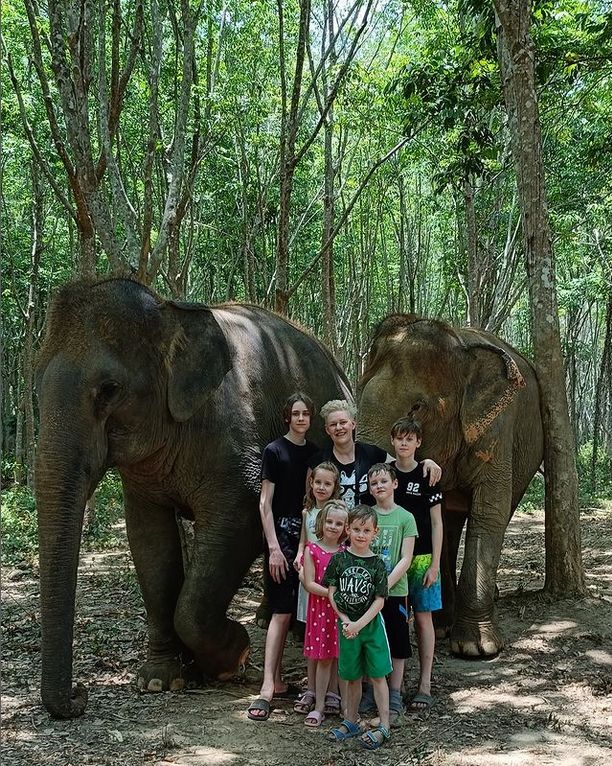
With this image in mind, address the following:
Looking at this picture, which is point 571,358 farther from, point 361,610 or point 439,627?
point 361,610

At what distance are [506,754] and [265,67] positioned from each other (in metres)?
16.8

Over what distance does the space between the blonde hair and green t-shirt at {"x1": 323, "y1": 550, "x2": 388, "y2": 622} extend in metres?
0.44

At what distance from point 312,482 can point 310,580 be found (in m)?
0.55

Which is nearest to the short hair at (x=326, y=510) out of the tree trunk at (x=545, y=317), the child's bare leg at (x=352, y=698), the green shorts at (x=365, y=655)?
the green shorts at (x=365, y=655)

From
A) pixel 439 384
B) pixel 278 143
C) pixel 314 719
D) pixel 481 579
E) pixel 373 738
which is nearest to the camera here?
pixel 373 738

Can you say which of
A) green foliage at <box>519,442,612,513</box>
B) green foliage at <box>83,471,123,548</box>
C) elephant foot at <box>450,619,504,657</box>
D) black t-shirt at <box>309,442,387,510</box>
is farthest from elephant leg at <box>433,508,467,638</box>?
green foliage at <box>83,471,123,548</box>

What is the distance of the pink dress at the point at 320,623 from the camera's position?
4.82 metres

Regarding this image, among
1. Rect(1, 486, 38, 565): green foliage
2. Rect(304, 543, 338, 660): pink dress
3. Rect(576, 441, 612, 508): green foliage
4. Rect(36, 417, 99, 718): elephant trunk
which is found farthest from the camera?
Rect(576, 441, 612, 508): green foliage

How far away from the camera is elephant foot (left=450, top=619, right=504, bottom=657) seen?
6141 mm

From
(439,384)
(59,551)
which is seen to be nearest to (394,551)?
(59,551)

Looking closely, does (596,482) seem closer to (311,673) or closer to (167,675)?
(167,675)

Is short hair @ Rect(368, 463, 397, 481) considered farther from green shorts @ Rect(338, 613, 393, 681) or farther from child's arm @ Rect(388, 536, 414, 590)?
green shorts @ Rect(338, 613, 393, 681)

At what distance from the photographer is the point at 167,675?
5590mm

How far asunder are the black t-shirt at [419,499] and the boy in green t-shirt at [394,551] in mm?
316
